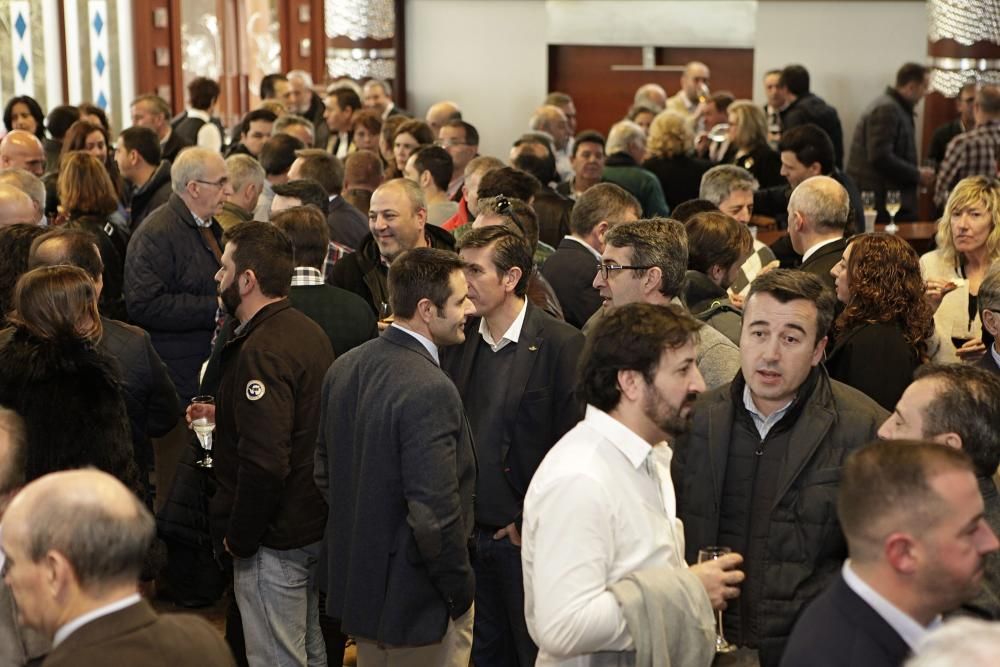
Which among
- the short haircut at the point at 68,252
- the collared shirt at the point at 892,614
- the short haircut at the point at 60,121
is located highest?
the short haircut at the point at 60,121

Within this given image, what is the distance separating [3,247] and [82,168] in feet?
4.96

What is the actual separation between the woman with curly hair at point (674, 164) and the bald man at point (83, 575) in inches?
270

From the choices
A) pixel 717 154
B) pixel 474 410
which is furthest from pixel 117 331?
pixel 717 154

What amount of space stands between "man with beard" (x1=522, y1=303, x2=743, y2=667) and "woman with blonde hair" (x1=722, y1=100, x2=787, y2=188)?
584 centimetres

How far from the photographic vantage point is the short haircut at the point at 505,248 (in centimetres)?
426

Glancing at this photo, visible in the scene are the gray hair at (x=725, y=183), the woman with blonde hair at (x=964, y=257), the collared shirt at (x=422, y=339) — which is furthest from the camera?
the gray hair at (x=725, y=183)

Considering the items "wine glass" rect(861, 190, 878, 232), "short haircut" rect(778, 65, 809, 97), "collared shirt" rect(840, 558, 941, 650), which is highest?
"short haircut" rect(778, 65, 809, 97)

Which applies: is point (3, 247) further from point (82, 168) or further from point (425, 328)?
point (425, 328)

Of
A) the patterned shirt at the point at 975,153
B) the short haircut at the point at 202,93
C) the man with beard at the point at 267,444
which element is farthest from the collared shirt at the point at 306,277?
the short haircut at the point at 202,93

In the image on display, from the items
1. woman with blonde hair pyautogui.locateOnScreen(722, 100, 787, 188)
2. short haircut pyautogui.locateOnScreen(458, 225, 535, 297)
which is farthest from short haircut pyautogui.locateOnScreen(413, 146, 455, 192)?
short haircut pyautogui.locateOnScreen(458, 225, 535, 297)

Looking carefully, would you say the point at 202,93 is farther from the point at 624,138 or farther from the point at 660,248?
the point at 660,248

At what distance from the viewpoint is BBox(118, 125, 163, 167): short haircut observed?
777cm

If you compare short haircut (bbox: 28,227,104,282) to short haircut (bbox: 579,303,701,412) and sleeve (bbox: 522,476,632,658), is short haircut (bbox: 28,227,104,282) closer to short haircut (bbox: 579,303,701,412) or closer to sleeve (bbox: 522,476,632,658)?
short haircut (bbox: 579,303,701,412)

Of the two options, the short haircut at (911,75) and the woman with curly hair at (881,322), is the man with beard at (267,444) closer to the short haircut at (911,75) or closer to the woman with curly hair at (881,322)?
the woman with curly hair at (881,322)
